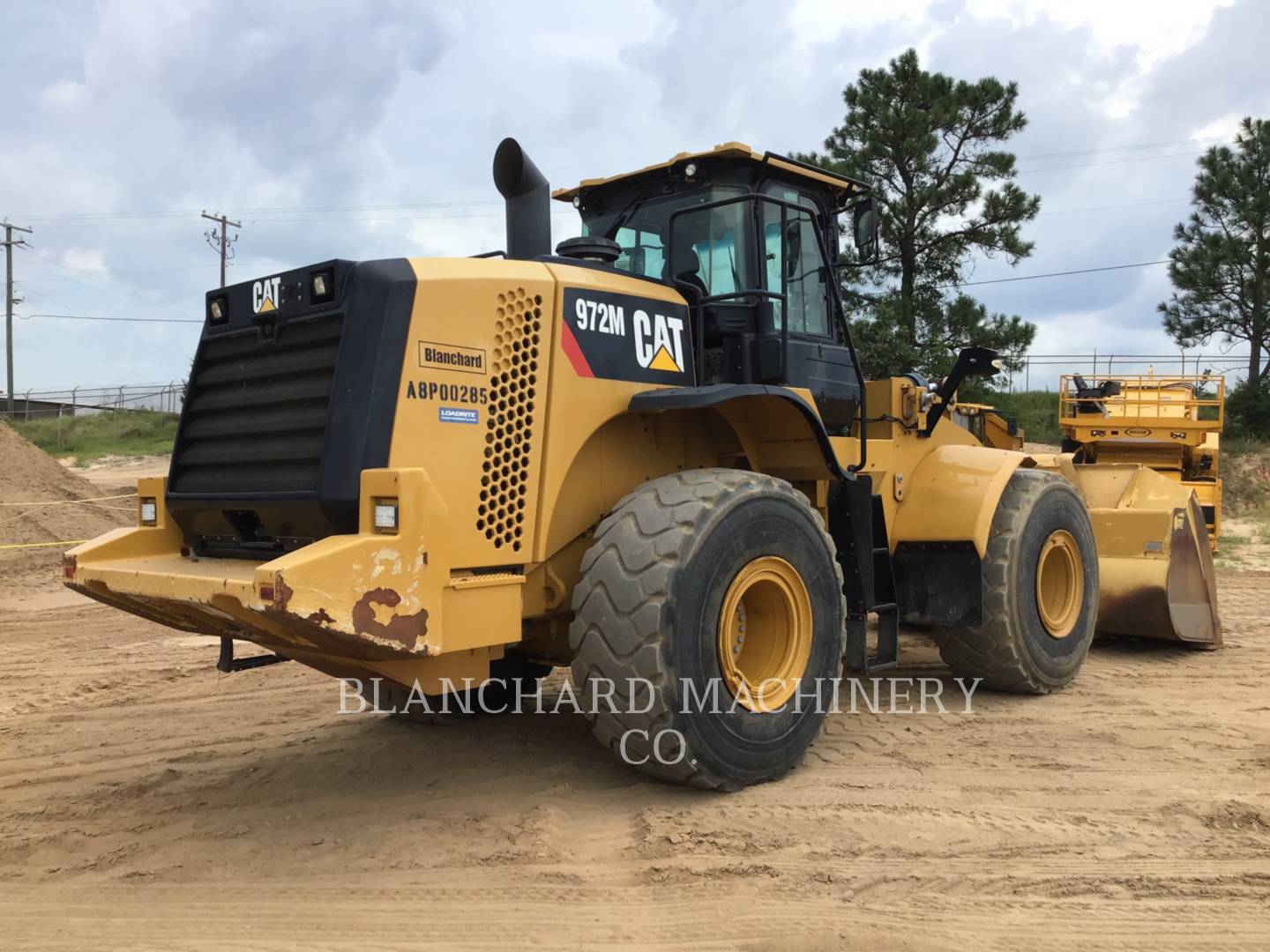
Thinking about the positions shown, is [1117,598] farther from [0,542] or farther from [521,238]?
[0,542]

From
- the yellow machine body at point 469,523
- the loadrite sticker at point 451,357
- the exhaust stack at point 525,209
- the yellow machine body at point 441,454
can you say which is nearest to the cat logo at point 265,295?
the yellow machine body at point 441,454

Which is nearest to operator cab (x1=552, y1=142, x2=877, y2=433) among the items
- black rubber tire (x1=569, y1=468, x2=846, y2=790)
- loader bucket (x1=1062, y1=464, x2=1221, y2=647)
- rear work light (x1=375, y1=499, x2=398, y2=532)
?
black rubber tire (x1=569, y1=468, x2=846, y2=790)

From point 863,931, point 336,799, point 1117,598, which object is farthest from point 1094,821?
point 1117,598

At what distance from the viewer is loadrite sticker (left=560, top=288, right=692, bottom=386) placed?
4453 millimetres

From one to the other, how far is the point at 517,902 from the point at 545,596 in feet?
4.35

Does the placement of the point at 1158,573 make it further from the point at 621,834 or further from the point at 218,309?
the point at 218,309

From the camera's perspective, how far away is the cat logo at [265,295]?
436cm

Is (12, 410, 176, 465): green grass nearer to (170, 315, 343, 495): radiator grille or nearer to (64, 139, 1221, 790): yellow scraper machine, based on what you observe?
(170, 315, 343, 495): radiator grille

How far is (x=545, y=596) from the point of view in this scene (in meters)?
4.50

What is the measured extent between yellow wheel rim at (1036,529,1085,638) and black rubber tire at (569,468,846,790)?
293 cm

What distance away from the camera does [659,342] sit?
4.92 meters

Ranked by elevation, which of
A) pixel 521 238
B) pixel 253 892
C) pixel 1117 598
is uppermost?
pixel 521 238

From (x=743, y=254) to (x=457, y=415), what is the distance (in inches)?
82.9

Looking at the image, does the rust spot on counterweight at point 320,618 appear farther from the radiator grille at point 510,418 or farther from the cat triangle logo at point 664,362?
the cat triangle logo at point 664,362
